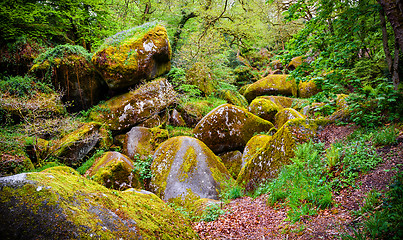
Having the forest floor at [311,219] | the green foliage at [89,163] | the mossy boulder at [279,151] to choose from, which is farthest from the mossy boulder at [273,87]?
the forest floor at [311,219]

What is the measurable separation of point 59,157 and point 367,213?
10.6m

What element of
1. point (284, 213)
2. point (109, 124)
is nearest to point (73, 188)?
point (284, 213)

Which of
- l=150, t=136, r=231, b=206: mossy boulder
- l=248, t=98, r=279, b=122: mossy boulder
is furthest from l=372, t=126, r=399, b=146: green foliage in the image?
l=248, t=98, r=279, b=122: mossy boulder

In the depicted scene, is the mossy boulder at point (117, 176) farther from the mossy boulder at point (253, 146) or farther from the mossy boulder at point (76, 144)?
the mossy boulder at point (253, 146)

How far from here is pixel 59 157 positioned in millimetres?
8414

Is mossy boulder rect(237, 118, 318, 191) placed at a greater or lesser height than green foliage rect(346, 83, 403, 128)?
lesser

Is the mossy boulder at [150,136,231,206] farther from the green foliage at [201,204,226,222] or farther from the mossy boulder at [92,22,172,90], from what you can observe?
the mossy boulder at [92,22,172,90]

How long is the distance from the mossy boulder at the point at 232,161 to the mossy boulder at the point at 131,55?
7.31 metres

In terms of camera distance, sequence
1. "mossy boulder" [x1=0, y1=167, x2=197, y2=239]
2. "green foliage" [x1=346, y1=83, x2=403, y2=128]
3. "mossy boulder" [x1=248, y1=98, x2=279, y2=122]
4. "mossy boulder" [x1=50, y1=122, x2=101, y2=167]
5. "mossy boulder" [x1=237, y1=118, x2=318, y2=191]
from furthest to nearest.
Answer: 1. "mossy boulder" [x1=248, y1=98, x2=279, y2=122]
2. "mossy boulder" [x1=50, y1=122, x2=101, y2=167]
3. "mossy boulder" [x1=237, y1=118, x2=318, y2=191]
4. "green foliage" [x1=346, y1=83, x2=403, y2=128]
5. "mossy boulder" [x1=0, y1=167, x2=197, y2=239]

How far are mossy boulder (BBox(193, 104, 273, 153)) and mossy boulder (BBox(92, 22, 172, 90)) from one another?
5922 millimetres

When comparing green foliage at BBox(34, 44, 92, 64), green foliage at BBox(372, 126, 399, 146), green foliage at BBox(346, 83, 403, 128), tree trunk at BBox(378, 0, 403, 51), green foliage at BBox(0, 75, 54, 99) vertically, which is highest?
green foliage at BBox(34, 44, 92, 64)

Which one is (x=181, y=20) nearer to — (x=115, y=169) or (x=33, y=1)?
(x=33, y=1)

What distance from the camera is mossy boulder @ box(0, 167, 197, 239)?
1.36 m

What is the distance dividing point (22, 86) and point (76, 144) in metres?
4.55
